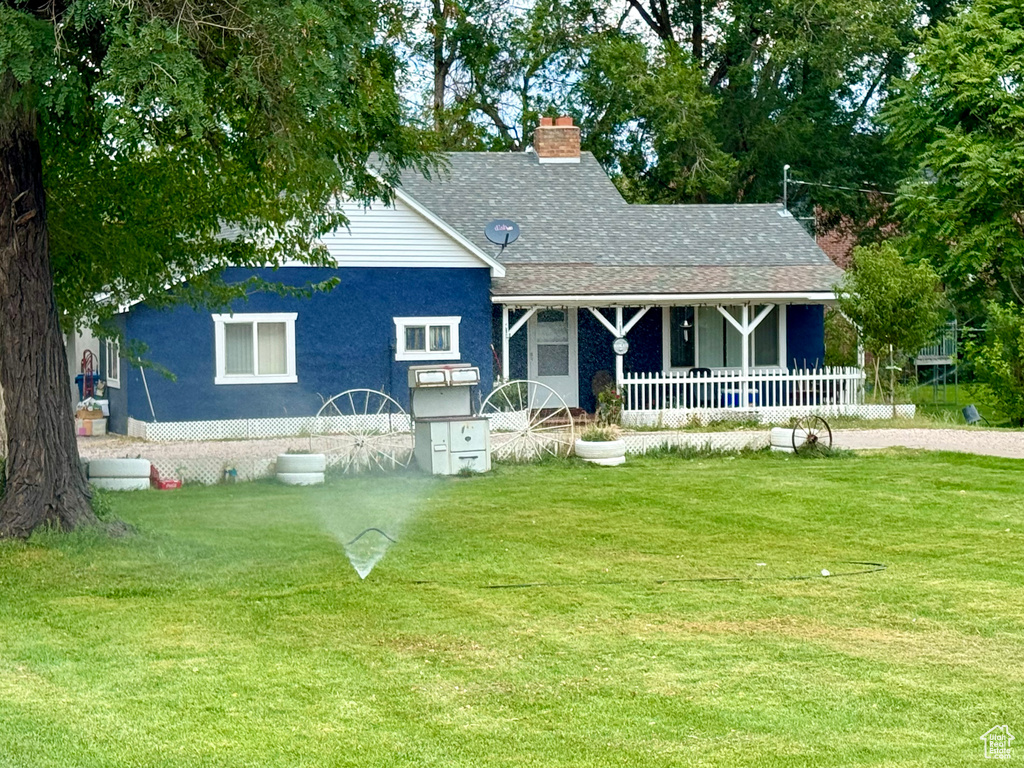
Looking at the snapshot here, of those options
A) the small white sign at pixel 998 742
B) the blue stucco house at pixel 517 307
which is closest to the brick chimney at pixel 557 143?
the blue stucco house at pixel 517 307

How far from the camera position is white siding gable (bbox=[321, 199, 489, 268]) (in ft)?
83.2

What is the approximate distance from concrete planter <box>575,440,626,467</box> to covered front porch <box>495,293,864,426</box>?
20.6ft

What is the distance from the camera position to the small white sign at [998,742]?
6332mm

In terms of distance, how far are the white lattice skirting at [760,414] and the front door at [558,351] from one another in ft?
8.09

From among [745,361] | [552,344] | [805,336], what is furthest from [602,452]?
[805,336]

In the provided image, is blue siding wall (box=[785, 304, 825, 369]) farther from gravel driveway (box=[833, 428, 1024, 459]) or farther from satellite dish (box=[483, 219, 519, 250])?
satellite dish (box=[483, 219, 519, 250])

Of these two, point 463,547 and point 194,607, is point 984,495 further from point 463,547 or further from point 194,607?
point 194,607

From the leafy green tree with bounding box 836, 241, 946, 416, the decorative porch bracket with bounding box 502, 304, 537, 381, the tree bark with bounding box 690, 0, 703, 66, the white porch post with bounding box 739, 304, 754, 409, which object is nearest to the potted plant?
the decorative porch bracket with bounding box 502, 304, 537, 381

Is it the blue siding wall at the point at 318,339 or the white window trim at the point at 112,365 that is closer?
the blue siding wall at the point at 318,339

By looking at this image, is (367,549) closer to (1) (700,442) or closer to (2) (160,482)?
(2) (160,482)

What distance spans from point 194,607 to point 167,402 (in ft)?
48.1

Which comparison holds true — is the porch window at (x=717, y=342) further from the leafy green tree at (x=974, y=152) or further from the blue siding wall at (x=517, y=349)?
the leafy green tree at (x=974, y=152)

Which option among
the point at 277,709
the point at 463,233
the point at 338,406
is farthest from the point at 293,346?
the point at 277,709

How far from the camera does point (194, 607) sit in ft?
32.9
